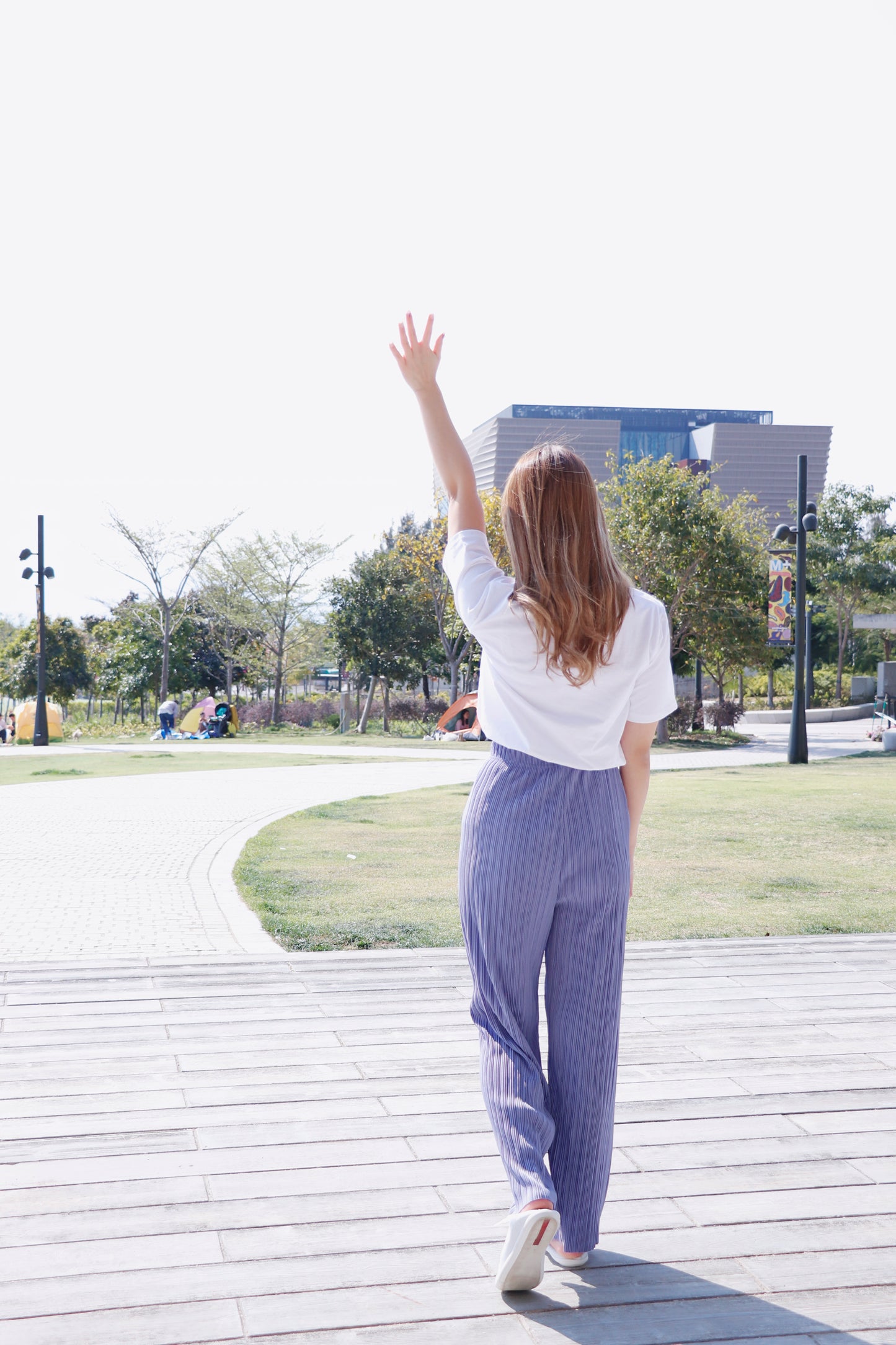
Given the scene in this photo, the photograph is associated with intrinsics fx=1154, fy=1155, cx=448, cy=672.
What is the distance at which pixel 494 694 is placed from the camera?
93.5 inches

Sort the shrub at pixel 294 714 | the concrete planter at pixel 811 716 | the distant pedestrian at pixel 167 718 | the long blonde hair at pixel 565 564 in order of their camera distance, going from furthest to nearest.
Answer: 1. the concrete planter at pixel 811 716
2. the shrub at pixel 294 714
3. the distant pedestrian at pixel 167 718
4. the long blonde hair at pixel 565 564

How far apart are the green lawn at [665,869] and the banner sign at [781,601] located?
7587 mm

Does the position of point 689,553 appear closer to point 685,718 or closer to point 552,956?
point 685,718

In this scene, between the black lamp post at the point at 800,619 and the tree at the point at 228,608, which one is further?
the tree at the point at 228,608

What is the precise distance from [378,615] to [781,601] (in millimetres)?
14616

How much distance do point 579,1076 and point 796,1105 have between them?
117cm

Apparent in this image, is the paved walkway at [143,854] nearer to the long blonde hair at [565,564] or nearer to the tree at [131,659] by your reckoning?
the long blonde hair at [565,564]

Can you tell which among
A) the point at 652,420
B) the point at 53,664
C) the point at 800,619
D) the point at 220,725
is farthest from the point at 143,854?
the point at 652,420

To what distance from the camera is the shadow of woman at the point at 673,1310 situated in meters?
2.10

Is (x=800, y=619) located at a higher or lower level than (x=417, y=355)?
higher

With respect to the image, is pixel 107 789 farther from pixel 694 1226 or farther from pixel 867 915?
pixel 694 1226

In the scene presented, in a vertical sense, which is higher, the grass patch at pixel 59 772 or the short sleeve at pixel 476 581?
the short sleeve at pixel 476 581

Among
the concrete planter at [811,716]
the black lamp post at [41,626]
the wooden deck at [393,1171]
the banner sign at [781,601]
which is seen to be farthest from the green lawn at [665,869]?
the concrete planter at [811,716]

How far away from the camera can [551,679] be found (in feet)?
7.48
